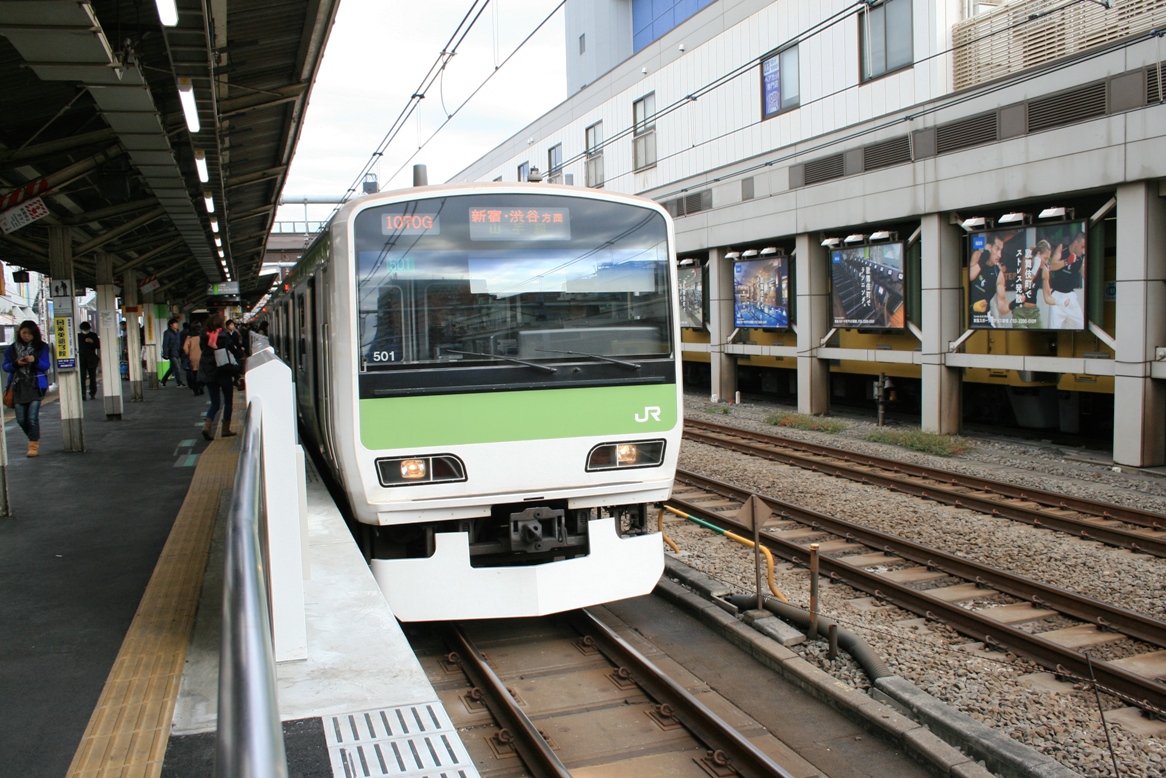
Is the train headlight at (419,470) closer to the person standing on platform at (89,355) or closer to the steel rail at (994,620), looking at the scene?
the steel rail at (994,620)

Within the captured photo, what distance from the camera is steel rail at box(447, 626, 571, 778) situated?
13.8 ft

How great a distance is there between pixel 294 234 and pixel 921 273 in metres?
32.7

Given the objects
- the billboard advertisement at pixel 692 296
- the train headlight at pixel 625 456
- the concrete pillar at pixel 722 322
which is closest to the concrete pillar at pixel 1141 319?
the train headlight at pixel 625 456

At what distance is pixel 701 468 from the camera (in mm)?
12688

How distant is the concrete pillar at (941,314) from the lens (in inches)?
591

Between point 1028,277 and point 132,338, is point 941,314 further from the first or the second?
point 132,338

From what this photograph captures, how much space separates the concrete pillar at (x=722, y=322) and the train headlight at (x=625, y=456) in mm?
16096

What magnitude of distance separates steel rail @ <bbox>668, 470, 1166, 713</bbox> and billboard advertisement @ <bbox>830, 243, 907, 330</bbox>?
829 centimetres

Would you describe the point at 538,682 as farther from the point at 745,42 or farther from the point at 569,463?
the point at 745,42

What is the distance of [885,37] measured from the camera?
1642cm

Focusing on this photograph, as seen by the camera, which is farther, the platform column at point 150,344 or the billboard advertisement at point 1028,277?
the platform column at point 150,344

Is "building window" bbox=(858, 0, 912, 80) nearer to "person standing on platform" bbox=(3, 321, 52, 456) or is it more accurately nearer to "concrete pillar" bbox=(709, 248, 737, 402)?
"concrete pillar" bbox=(709, 248, 737, 402)

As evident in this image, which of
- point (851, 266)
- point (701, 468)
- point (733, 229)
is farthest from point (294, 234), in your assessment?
point (701, 468)

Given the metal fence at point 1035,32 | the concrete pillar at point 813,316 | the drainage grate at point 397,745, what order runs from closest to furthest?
the drainage grate at point 397,745, the metal fence at point 1035,32, the concrete pillar at point 813,316
